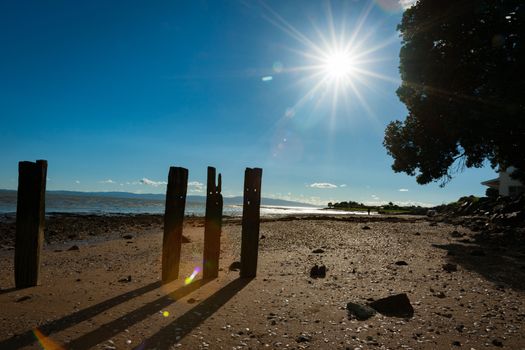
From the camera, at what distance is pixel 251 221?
8.06 meters

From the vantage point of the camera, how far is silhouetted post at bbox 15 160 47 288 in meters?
6.81

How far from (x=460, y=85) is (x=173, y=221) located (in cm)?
1653

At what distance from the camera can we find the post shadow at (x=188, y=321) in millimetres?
4266

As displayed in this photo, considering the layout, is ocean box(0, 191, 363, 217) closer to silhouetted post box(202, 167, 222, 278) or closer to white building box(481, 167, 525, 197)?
white building box(481, 167, 525, 197)

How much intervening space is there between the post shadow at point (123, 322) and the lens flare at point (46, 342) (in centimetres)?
13

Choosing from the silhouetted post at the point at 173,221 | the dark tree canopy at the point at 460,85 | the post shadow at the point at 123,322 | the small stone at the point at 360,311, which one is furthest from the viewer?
the dark tree canopy at the point at 460,85

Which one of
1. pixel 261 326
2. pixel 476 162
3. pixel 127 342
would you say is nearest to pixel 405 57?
pixel 476 162

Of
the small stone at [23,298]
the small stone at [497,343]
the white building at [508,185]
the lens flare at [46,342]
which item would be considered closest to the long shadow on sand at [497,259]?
the small stone at [497,343]

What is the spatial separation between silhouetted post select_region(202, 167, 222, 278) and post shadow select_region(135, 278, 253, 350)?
996 millimetres

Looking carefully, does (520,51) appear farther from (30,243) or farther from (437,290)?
(30,243)

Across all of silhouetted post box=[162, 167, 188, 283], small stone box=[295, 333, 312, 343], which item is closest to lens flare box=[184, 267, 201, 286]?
silhouetted post box=[162, 167, 188, 283]

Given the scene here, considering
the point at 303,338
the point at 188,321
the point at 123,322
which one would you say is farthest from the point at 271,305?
→ the point at 123,322

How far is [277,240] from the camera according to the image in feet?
48.3

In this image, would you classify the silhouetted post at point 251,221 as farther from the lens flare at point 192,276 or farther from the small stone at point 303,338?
the small stone at point 303,338
